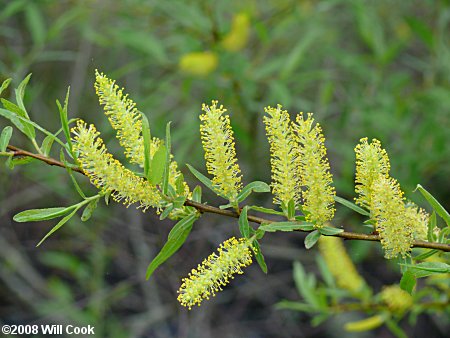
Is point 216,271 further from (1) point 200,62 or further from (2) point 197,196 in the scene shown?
(1) point 200,62

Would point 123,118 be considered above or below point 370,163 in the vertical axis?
above

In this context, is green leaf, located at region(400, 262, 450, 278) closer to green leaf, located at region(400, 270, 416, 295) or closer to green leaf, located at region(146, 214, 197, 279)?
green leaf, located at region(400, 270, 416, 295)

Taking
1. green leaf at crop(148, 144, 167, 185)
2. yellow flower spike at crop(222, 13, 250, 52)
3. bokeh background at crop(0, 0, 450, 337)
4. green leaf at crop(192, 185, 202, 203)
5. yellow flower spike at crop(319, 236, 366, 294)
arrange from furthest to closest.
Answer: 1. bokeh background at crop(0, 0, 450, 337)
2. yellow flower spike at crop(222, 13, 250, 52)
3. yellow flower spike at crop(319, 236, 366, 294)
4. green leaf at crop(192, 185, 202, 203)
5. green leaf at crop(148, 144, 167, 185)

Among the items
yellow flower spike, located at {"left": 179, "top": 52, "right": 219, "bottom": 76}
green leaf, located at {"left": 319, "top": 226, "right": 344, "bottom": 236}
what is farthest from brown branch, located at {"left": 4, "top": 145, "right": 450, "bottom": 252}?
yellow flower spike, located at {"left": 179, "top": 52, "right": 219, "bottom": 76}

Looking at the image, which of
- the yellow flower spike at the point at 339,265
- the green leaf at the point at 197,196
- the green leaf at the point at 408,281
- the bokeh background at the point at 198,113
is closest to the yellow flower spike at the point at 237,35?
the bokeh background at the point at 198,113

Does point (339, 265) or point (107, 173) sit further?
point (339, 265)

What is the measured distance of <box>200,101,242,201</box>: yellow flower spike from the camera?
0.90 meters

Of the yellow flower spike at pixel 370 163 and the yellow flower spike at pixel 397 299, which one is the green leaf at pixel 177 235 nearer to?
the yellow flower spike at pixel 370 163

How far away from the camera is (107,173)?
910 millimetres

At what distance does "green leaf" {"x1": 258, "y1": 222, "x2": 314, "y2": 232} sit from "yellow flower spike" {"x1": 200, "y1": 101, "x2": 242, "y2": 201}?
0.24ft

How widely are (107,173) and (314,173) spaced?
31cm

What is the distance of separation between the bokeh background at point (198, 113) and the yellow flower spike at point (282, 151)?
1352mm

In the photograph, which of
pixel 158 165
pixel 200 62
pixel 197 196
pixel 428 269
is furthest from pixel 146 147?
pixel 200 62

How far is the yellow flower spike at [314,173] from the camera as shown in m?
0.90
